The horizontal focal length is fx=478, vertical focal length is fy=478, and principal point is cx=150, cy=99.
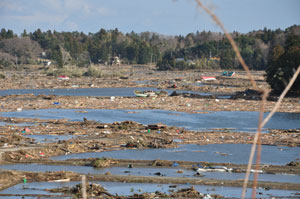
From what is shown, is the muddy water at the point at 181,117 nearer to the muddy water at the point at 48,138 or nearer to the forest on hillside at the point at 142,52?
the muddy water at the point at 48,138

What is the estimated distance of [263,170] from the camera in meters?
15.1

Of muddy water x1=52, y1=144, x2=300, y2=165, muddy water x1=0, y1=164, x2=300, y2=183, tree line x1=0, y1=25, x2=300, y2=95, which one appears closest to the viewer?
muddy water x1=0, y1=164, x2=300, y2=183

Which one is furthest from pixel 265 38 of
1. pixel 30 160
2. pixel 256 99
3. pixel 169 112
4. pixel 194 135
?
pixel 30 160

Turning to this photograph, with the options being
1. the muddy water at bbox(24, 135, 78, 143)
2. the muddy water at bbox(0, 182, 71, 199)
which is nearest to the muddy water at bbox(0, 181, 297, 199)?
the muddy water at bbox(0, 182, 71, 199)

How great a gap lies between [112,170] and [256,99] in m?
26.6

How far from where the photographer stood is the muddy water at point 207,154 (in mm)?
17031

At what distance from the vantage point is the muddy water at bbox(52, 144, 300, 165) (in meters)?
17.0

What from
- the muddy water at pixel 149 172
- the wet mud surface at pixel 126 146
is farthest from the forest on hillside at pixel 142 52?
the muddy water at pixel 149 172

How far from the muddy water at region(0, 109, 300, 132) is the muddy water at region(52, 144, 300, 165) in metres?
5.41

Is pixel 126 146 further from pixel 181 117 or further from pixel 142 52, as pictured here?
pixel 142 52

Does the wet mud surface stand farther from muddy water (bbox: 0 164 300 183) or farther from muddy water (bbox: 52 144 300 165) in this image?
muddy water (bbox: 52 144 300 165)

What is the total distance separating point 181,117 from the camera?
29984 mm

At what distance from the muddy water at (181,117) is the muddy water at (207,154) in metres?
5.41

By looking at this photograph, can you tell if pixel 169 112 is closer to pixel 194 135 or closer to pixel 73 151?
pixel 194 135
